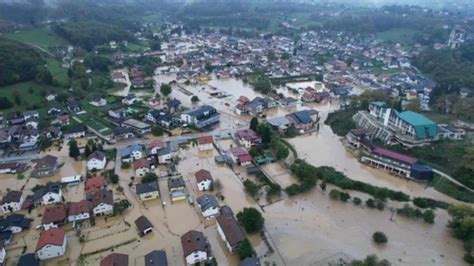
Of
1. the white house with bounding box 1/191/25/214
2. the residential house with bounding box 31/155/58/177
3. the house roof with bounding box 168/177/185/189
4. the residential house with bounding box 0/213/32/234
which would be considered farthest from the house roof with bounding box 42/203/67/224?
the house roof with bounding box 168/177/185/189

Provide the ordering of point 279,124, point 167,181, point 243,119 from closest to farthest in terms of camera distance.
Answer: point 167,181, point 279,124, point 243,119

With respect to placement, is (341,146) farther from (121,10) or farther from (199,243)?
(121,10)

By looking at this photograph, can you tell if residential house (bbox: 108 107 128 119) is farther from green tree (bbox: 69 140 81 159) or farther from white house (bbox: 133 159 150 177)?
white house (bbox: 133 159 150 177)

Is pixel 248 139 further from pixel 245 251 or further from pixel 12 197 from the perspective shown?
pixel 12 197

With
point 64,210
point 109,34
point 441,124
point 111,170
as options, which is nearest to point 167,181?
point 111,170

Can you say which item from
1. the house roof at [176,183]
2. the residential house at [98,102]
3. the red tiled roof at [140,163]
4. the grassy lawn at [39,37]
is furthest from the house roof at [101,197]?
the grassy lawn at [39,37]

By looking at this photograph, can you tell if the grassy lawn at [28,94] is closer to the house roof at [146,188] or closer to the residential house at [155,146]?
the residential house at [155,146]
